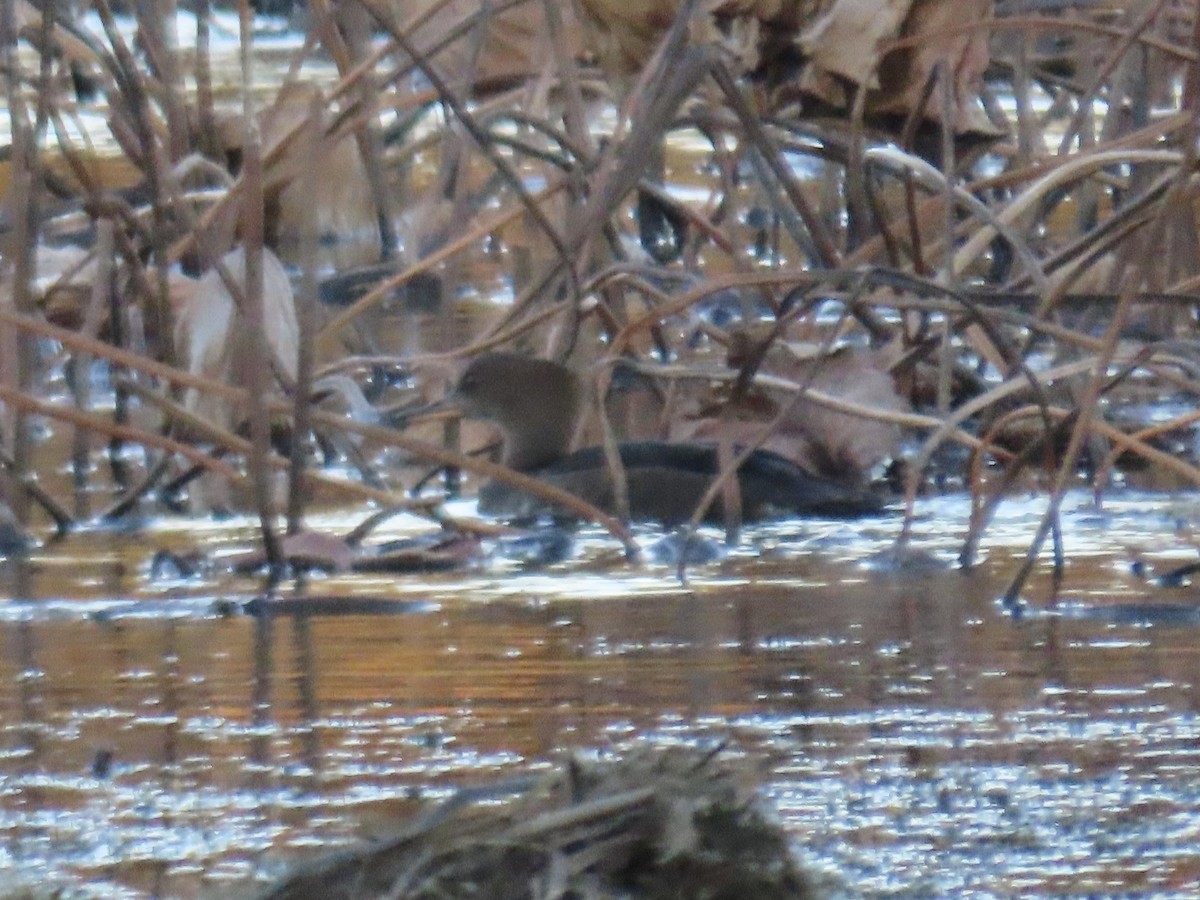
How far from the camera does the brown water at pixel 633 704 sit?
225 cm

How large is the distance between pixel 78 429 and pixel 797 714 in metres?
2.10

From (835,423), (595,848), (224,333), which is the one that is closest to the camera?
(595,848)

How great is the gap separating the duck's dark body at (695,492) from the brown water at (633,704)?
193mm

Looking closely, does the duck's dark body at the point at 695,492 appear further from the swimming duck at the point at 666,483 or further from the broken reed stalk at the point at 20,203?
the broken reed stalk at the point at 20,203

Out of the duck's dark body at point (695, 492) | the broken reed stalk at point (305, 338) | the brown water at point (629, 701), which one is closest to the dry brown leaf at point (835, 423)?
the duck's dark body at point (695, 492)

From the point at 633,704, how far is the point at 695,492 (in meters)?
1.33

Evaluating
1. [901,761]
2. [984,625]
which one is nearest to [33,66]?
[984,625]

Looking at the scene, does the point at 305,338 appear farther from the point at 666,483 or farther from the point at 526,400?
the point at 526,400

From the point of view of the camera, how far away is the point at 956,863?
7.12 ft

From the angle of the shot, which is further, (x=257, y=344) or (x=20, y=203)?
(x=20, y=203)

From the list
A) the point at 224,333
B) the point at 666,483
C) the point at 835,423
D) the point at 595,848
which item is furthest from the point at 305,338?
the point at 595,848

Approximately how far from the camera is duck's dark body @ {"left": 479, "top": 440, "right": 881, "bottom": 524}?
4121mm

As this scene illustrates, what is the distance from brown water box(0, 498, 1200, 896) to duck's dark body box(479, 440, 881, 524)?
0.19 metres

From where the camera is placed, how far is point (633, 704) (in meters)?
2.80
